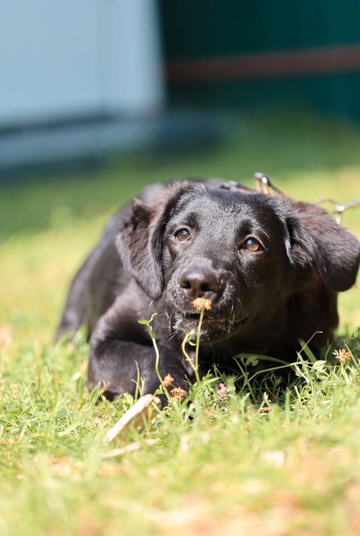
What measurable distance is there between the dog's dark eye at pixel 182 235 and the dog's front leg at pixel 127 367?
17.9 inches

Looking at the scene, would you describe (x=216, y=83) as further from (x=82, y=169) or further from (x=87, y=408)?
(x=87, y=408)

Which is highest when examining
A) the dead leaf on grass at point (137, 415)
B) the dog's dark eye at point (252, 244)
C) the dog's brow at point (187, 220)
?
the dog's brow at point (187, 220)

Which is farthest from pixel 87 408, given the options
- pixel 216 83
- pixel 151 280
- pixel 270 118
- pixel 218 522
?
pixel 216 83

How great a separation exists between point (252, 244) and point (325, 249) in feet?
1.02

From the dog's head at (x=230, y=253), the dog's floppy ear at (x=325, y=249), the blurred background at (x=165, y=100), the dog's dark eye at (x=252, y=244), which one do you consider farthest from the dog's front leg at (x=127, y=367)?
→ the blurred background at (x=165, y=100)

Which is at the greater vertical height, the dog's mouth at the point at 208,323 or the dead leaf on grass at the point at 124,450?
the dog's mouth at the point at 208,323

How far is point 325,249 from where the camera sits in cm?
283

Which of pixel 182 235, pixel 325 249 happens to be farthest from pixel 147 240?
pixel 325 249

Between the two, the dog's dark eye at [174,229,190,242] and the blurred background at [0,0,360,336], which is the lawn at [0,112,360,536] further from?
the blurred background at [0,0,360,336]

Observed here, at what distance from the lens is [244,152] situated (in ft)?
36.6

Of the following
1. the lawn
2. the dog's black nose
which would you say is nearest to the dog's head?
the dog's black nose

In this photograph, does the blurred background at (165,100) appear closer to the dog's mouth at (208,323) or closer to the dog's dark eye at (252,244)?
the dog's dark eye at (252,244)

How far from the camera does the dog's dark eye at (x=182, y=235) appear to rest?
9.36ft

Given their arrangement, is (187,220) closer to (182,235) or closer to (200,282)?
(182,235)
